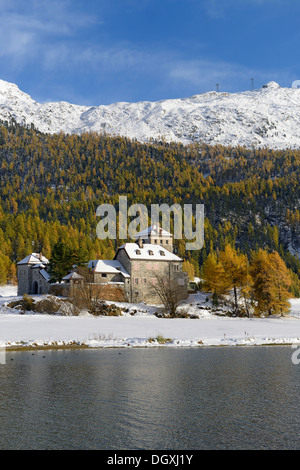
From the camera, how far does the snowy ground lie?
139ft

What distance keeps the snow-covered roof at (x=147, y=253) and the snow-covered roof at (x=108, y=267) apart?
285 cm

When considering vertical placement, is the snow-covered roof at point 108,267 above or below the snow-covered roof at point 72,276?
above

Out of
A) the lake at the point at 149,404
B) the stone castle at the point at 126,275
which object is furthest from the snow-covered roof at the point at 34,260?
the lake at the point at 149,404

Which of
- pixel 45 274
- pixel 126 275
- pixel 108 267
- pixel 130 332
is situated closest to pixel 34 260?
pixel 45 274

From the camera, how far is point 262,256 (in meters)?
77.9

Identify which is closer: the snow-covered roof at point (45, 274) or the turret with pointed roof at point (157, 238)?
the snow-covered roof at point (45, 274)

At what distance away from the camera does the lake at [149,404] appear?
44.5ft

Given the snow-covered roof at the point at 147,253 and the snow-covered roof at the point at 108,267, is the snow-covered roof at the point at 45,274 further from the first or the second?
the snow-covered roof at the point at 147,253

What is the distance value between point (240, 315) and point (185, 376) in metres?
55.6

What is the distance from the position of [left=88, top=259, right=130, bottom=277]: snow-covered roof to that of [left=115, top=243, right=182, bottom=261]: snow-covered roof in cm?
285

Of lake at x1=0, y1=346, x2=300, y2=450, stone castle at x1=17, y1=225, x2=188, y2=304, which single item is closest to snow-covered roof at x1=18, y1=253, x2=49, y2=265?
stone castle at x1=17, y1=225, x2=188, y2=304

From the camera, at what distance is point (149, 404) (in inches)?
703
